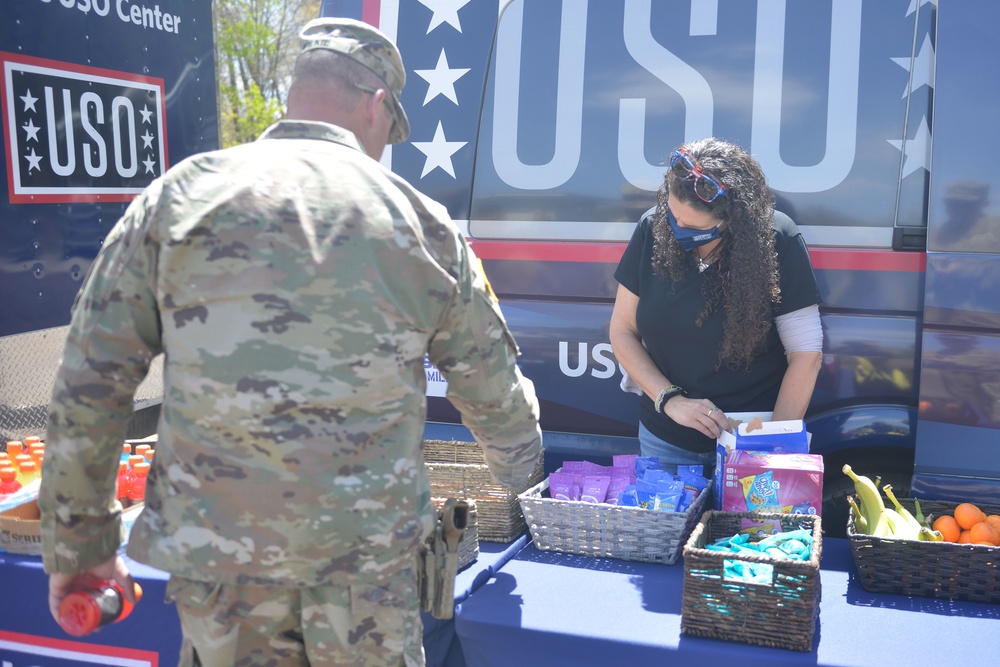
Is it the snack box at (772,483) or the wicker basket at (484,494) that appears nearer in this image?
the snack box at (772,483)

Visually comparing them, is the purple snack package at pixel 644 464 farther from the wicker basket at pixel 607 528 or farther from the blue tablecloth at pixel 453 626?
the blue tablecloth at pixel 453 626

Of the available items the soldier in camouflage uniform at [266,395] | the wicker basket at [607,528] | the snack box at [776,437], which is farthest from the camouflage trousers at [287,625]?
the snack box at [776,437]

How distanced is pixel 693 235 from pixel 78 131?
6.38ft

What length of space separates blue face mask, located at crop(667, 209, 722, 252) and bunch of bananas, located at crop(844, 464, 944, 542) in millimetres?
686

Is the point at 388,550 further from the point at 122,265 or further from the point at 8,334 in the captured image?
the point at 8,334

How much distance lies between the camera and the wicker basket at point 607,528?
2.35 metres

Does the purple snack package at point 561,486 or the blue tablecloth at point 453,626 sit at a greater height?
the purple snack package at point 561,486

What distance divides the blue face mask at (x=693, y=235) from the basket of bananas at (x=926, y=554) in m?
0.71

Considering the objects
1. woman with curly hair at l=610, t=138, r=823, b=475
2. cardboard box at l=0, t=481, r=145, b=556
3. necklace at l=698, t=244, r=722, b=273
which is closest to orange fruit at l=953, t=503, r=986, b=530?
woman with curly hair at l=610, t=138, r=823, b=475

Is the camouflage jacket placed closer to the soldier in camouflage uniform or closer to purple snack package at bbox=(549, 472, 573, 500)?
the soldier in camouflage uniform

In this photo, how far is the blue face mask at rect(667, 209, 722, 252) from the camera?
2.43 meters

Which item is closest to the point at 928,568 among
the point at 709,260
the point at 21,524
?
the point at 709,260

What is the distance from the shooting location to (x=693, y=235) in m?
2.43


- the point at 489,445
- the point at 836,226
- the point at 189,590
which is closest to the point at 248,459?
the point at 189,590
